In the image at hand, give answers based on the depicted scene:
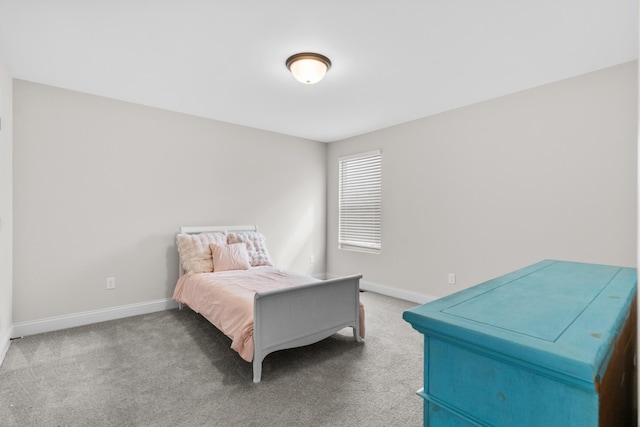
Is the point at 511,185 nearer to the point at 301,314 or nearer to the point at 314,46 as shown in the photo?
the point at 314,46

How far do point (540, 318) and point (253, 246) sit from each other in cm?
355

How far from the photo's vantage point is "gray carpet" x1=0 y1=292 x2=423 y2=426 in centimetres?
182

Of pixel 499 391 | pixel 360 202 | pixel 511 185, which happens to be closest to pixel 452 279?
pixel 511 185

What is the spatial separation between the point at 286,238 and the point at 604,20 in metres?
3.99

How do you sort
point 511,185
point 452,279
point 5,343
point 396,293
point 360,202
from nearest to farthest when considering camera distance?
point 5,343
point 511,185
point 452,279
point 396,293
point 360,202

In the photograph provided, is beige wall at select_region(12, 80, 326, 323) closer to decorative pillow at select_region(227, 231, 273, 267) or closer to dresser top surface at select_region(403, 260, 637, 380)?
decorative pillow at select_region(227, 231, 273, 267)

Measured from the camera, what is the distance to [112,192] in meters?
3.38

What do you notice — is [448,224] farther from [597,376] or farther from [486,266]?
[597,376]

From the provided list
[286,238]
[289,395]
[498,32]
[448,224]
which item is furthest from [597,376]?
[286,238]

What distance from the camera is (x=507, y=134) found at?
3.22 meters

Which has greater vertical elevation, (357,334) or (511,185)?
(511,185)

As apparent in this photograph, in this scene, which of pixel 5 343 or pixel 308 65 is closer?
pixel 308 65

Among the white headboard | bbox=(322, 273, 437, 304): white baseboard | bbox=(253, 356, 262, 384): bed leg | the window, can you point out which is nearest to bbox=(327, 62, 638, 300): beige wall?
bbox=(322, 273, 437, 304): white baseboard

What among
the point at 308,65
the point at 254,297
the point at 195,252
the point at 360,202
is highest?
the point at 308,65
